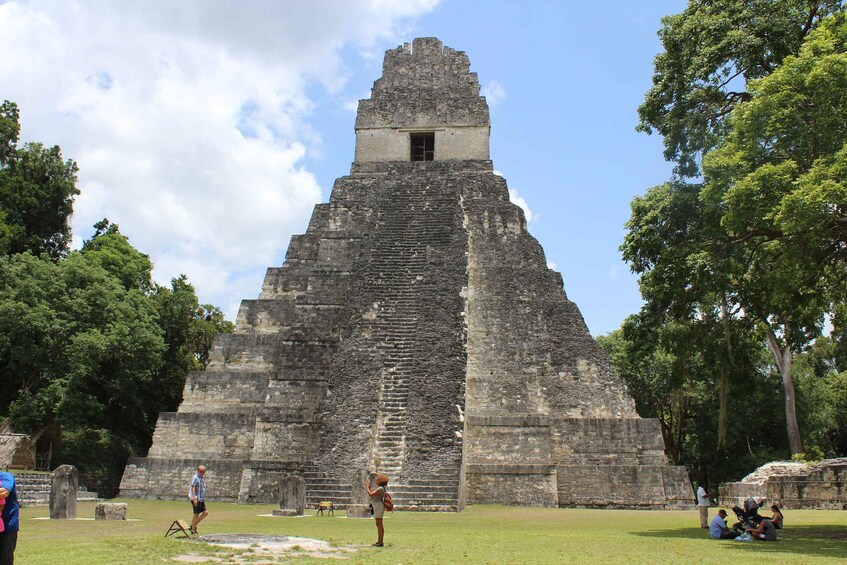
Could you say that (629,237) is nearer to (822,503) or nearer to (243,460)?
(822,503)

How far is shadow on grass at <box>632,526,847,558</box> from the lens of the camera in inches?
304

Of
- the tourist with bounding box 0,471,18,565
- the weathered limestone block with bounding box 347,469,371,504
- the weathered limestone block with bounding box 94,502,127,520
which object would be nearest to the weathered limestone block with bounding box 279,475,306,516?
the weathered limestone block with bounding box 347,469,371,504

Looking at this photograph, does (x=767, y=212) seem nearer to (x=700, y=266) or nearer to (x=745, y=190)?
(x=745, y=190)

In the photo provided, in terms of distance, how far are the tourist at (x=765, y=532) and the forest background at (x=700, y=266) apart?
9.56 feet

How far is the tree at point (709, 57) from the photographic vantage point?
1156 centimetres

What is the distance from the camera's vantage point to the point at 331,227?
2136 cm

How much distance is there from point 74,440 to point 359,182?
11628 mm

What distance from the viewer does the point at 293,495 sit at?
11.8 m

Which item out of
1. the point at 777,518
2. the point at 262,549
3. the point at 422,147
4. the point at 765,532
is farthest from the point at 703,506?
the point at 422,147

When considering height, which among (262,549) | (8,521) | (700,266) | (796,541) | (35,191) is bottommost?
(796,541)

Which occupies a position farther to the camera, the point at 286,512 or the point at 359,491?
the point at 359,491

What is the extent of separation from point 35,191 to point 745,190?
24872mm

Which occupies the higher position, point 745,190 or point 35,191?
point 35,191

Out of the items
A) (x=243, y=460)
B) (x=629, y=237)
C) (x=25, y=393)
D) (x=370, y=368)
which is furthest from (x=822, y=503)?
(x=25, y=393)
